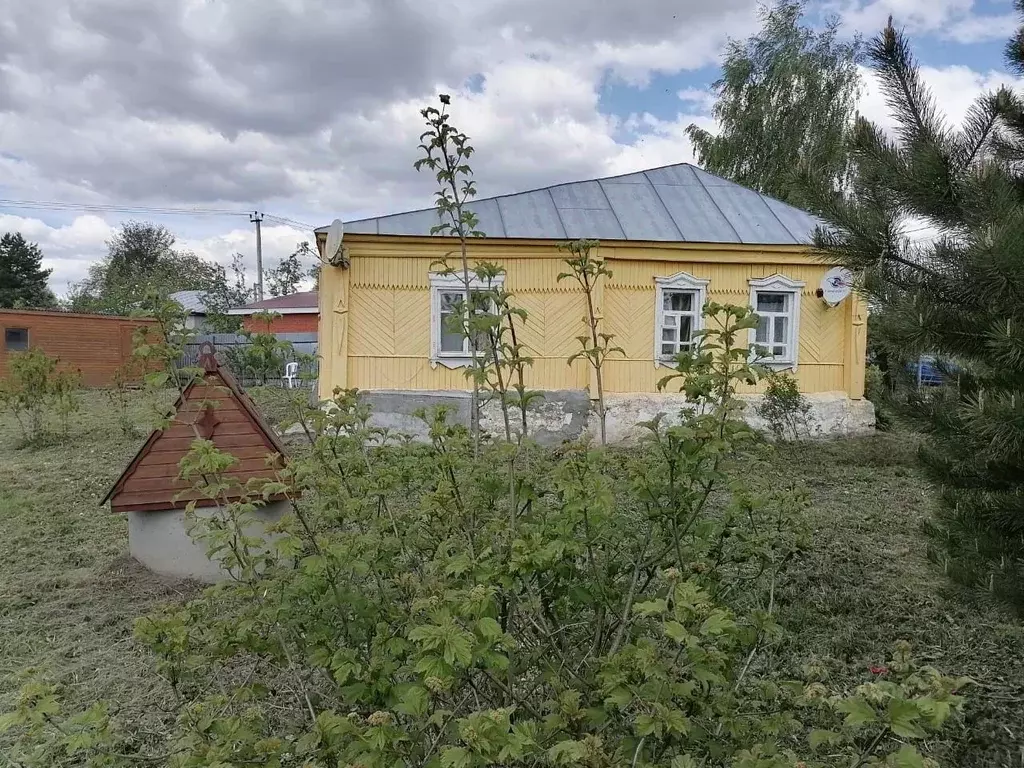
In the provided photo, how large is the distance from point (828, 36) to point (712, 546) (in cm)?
1819

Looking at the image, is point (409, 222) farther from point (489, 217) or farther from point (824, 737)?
point (824, 737)

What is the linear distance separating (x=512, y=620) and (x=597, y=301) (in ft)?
23.7

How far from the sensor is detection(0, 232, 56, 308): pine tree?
1432 inches

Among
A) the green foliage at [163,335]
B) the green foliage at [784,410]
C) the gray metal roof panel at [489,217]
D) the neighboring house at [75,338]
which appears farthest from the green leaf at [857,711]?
the neighboring house at [75,338]

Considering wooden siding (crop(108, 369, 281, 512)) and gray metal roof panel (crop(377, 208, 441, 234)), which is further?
gray metal roof panel (crop(377, 208, 441, 234))

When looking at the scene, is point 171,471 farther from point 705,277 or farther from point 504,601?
point 705,277

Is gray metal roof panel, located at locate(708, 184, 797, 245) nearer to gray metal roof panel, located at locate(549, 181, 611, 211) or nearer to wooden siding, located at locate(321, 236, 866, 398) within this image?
wooden siding, located at locate(321, 236, 866, 398)

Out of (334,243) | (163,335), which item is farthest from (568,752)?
(334,243)

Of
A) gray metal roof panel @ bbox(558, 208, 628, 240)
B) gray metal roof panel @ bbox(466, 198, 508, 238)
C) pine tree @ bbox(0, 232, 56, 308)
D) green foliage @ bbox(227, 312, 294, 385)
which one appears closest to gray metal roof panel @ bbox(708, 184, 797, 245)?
gray metal roof panel @ bbox(558, 208, 628, 240)

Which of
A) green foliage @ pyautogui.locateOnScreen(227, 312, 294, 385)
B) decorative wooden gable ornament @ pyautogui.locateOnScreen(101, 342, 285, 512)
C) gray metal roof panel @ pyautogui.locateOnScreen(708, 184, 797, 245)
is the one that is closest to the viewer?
green foliage @ pyautogui.locateOnScreen(227, 312, 294, 385)

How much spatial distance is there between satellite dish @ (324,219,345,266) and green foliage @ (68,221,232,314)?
79.5 feet

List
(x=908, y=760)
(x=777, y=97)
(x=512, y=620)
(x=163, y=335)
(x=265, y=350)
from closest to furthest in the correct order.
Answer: (x=908, y=760)
(x=265, y=350)
(x=512, y=620)
(x=163, y=335)
(x=777, y=97)

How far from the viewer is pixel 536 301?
9062 millimetres

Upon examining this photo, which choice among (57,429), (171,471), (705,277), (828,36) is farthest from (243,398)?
(828,36)
